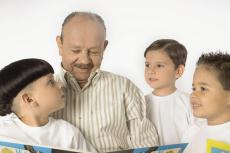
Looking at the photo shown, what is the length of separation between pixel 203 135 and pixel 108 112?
0.33 metres

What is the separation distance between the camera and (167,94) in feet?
4.99

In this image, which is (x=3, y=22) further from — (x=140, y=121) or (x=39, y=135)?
(x=140, y=121)

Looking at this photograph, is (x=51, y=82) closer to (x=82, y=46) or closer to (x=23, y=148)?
(x=82, y=46)

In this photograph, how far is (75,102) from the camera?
142 centimetres

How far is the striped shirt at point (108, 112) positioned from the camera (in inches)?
55.7

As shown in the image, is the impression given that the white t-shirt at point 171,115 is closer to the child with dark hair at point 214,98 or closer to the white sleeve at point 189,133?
the white sleeve at point 189,133

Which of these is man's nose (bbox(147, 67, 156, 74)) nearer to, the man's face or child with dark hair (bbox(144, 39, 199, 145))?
child with dark hair (bbox(144, 39, 199, 145))

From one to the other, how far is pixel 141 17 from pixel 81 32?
337 mm

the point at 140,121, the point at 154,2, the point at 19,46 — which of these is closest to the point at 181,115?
the point at 140,121

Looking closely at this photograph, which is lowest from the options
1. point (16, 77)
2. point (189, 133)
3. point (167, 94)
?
point (189, 133)

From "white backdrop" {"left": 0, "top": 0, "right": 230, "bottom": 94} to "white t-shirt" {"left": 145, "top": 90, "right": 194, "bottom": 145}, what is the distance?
15cm

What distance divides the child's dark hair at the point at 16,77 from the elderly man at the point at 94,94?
16cm

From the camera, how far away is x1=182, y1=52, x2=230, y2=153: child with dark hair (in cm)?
131

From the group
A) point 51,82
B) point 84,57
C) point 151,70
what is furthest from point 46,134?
point 151,70
